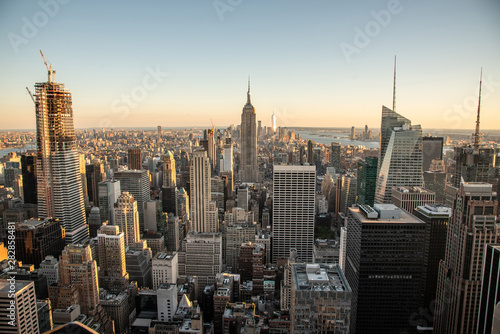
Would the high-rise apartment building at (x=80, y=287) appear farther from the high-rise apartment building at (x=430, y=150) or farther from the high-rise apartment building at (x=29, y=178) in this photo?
A: the high-rise apartment building at (x=430, y=150)

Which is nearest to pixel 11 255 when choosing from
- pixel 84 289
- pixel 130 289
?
pixel 84 289

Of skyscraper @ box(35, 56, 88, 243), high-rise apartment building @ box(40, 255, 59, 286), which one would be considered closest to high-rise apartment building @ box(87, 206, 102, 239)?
skyscraper @ box(35, 56, 88, 243)

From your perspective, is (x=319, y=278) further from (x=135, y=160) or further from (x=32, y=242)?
(x=135, y=160)

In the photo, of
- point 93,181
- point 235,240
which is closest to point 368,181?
point 235,240

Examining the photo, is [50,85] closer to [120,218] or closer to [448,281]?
[120,218]

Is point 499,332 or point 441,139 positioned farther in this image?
point 441,139
